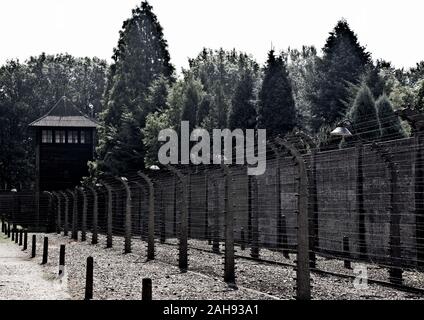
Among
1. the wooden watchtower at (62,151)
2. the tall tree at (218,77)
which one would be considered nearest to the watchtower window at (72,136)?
the wooden watchtower at (62,151)

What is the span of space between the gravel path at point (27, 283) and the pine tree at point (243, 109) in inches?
997

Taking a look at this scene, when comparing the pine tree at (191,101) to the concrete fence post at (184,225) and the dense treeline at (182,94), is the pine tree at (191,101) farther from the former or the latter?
the concrete fence post at (184,225)

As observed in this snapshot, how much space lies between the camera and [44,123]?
57.2m

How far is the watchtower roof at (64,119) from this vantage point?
5725cm

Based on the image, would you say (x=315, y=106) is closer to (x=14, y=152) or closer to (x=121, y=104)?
(x=121, y=104)

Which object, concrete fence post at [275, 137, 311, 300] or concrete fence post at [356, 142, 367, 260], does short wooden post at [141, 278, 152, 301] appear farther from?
concrete fence post at [356, 142, 367, 260]

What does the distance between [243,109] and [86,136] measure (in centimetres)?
1801

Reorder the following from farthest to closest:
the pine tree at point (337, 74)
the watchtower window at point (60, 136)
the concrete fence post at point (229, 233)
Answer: the watchtower window at point (60, 136), the pine tree at point (337, 74), the concrete fence post at point (229, 233)

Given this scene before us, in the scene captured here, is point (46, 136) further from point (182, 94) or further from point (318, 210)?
point (318, 210)

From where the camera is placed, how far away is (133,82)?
60438 mm

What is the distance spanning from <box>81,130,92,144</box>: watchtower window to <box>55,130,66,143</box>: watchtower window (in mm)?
1426

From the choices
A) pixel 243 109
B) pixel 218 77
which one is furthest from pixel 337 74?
pixel 218 77

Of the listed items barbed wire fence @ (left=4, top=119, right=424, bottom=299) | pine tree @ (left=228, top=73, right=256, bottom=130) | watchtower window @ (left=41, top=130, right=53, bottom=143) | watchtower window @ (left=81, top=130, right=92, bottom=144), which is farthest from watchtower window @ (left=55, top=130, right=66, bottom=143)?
barbed wire fence @ (left=4, top=119, right=424, bottom=299)

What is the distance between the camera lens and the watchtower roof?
57.2 meters
